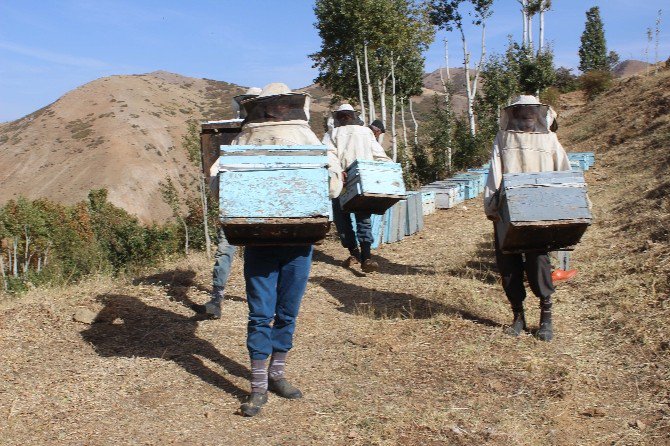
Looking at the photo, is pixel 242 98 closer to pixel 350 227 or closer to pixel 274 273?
pixel 274 273

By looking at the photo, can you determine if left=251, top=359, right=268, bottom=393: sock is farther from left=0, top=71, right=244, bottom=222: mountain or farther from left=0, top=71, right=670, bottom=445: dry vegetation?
left=0, top=71, right=244, bottom=222: mountain

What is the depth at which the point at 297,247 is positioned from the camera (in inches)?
178

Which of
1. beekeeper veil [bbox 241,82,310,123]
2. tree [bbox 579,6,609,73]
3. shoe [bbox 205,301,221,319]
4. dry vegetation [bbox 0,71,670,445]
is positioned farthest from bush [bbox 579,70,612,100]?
beekeeper veil [bbox 241,82,310,123]

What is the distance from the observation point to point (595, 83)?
4016 cm

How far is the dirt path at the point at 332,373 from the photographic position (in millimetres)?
4105

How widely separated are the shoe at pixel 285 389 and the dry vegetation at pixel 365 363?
6cm

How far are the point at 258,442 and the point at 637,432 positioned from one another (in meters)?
2.29

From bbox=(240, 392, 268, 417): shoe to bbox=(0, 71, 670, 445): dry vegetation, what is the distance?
52 millimetres

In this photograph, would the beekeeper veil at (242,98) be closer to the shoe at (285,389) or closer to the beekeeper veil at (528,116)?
the beekeeper veil at (528,116)

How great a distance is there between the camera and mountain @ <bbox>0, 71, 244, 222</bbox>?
70.9 metres

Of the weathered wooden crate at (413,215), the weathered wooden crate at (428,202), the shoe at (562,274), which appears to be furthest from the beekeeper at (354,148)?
the weathered wooden crate at (428,202)

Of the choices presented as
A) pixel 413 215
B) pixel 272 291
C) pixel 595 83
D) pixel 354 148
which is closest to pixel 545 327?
pixel 272 291

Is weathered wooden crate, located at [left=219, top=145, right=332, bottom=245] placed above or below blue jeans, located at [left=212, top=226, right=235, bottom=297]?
above

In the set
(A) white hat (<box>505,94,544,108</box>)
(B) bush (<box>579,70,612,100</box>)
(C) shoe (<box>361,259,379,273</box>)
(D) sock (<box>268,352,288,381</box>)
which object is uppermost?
(B) bush (<box>579,70,612,100</box>)
